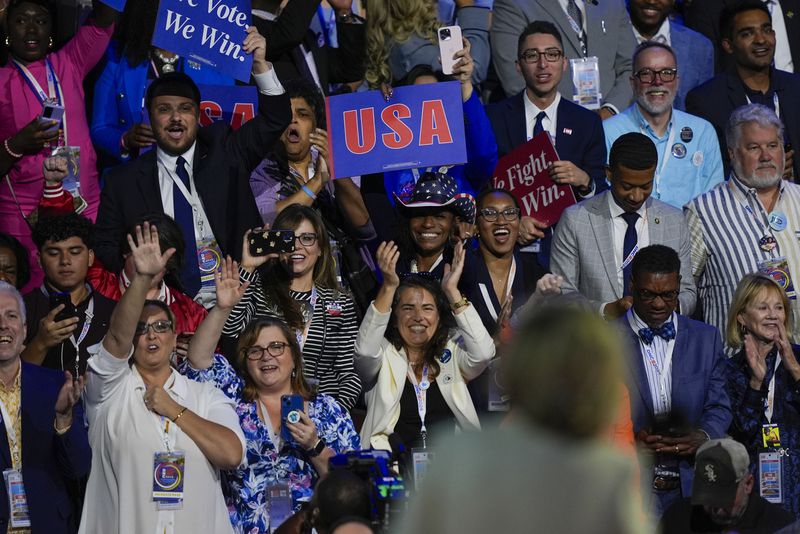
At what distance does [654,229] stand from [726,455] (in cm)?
220

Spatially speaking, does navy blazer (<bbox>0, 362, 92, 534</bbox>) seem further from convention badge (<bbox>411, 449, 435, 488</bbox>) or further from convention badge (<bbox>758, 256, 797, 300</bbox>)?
convention badge (<bbox>758, 256, 797, 300</bbox>)

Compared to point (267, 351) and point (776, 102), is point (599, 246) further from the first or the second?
point (776, 102)

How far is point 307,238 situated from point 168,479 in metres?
1.75

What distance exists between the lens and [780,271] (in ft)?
26.3

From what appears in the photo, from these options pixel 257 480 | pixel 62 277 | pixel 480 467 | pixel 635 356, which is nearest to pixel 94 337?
pixel 62 277

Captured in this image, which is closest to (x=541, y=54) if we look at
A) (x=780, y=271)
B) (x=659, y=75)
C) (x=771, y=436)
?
(x=659, y=75)

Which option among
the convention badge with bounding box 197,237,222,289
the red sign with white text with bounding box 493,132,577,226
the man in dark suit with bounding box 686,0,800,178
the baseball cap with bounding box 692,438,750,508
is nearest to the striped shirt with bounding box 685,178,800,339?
the red sign with white text with bounding box 493,132,577,226

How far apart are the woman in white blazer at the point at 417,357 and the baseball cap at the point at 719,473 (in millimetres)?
1287

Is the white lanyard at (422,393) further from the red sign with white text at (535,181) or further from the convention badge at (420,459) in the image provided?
the red sign with white text at (535,181)

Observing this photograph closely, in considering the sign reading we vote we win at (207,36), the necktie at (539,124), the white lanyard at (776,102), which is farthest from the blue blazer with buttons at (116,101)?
the white lanyard at (776,102)

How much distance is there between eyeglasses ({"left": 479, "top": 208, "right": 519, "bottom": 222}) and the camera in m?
7.97

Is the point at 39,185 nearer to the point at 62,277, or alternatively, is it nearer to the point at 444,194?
the point at 62,277

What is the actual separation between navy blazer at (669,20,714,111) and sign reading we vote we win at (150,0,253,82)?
3.43 metres

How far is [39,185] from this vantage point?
8312 millimetres
